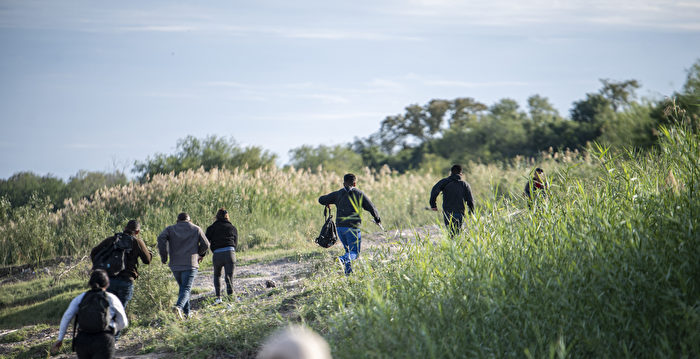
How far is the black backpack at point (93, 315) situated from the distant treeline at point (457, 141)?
10.0 m

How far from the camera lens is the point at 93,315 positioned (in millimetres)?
5734

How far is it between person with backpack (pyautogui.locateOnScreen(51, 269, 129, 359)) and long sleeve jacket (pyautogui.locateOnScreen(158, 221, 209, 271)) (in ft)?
9.75

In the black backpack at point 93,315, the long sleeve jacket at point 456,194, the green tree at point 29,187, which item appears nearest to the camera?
the black backpack at point 93,315

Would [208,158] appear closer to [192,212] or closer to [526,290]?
[192,212]

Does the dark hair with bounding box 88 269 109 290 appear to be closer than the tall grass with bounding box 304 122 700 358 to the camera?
No

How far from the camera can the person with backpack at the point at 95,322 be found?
574cm

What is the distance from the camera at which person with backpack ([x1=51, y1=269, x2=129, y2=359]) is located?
18.8 feet

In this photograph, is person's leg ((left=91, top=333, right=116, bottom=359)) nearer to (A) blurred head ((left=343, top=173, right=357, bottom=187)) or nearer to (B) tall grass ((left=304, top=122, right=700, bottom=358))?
(B) tall grass ((left=304, top=122, right=700, bottom=358))

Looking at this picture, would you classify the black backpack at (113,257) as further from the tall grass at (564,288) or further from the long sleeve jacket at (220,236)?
the tall grass at (564,288)

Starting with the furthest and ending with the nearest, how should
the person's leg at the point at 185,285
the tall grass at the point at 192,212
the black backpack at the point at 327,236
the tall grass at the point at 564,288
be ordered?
the tall grass at the point at 192,212, the black backpack at the point at 327,236, the person's leg at the point at 185,285, the tall grass at the point at 564,288

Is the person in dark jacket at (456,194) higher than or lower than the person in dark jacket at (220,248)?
higher

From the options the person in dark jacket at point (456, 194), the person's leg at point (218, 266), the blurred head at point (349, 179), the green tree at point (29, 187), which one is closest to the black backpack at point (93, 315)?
the person's leg at point (218, 266)

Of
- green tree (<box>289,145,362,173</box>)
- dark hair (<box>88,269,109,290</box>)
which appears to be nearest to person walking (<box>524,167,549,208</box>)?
dark hair (<box>88,269,109,290</box>)

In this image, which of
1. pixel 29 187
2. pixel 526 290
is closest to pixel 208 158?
pixel 29 187
